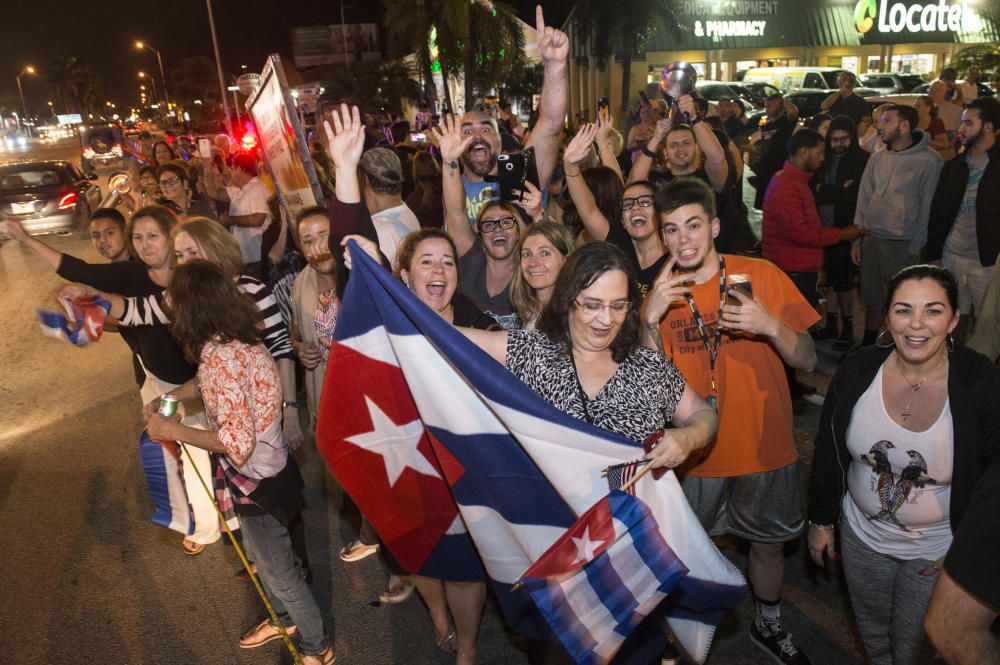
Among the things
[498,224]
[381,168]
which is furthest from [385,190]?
[498,224]

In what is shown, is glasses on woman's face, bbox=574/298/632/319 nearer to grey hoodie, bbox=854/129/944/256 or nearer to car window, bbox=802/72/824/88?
grey hoodie, bbox=854/129/944/256

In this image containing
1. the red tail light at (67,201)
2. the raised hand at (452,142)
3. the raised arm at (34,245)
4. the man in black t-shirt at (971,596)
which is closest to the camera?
the man in black t-shirt at (971,596)

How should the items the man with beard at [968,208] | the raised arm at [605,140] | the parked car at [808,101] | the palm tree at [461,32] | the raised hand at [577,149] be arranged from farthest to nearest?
the palm tree at [461,32] < the parked car at [808,101] < the man with beard at [968,208] < the raised arm at [605,140] < the raised hand at [577,149]

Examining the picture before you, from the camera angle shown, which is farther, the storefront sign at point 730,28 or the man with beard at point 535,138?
the storefront sign at point 730,28

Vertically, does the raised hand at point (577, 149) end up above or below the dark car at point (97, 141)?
below

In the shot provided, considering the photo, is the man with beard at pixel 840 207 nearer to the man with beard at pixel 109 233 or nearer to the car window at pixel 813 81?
the man with beard at pixel 109 233

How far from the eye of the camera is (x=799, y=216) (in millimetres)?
6062

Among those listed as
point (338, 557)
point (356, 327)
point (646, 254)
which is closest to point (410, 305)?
point (356, 327)

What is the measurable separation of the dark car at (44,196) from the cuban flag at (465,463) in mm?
16981

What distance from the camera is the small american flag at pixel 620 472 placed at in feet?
8.11

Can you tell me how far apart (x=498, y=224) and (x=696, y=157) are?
277 centimetres

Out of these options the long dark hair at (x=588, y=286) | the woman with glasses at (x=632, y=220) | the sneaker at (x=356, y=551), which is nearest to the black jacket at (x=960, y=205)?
the woman with glasses at (x=632, y=220)

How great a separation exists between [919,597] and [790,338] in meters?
1.05

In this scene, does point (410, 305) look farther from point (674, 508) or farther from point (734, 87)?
point (734, 87)
